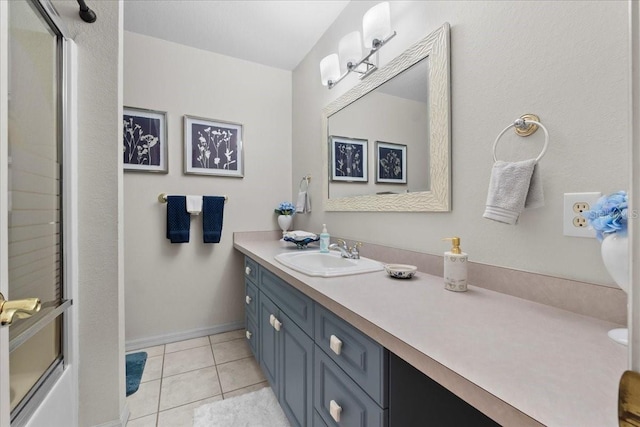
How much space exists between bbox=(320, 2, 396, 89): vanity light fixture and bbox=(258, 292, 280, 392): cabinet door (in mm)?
1400

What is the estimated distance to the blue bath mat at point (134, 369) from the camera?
1638 millimetres

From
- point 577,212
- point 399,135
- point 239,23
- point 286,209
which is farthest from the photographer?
point 286,209

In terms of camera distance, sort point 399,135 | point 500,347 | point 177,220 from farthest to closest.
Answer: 1. point 177,220
2. point 399,135
3. point 500,347

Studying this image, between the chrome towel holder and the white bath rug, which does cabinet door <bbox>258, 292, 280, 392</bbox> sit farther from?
the chrome towel holder

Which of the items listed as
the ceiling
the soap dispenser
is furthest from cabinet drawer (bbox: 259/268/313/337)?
the ceiling

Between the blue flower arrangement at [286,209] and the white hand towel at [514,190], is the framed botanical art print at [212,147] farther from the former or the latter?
the white hand towel at [514,190]

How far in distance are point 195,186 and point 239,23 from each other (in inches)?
49.3

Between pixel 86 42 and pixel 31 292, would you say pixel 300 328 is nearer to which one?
pixel 31 292

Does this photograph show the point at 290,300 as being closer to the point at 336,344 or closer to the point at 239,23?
the point at 336,344

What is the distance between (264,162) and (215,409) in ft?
6.03

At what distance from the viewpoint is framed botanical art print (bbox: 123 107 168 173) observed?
6.61 feet

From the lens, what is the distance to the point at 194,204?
7.07ft

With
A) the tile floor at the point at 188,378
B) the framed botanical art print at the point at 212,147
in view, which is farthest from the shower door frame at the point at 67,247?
the framed botanical art print at the point at 212,147

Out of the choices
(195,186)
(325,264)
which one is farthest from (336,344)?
(195,186)
